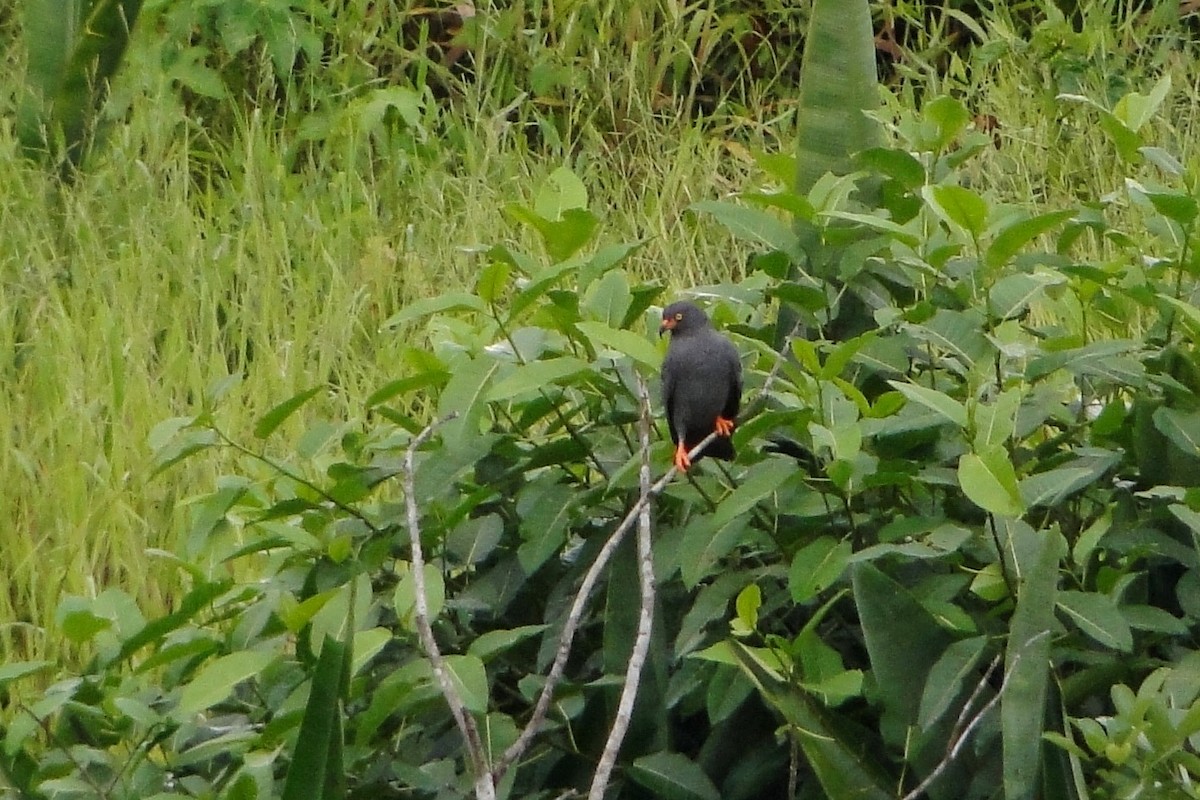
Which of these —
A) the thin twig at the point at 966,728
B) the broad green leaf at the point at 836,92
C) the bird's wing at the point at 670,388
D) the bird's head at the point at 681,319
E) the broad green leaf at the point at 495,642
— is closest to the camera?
the thin twig at the point at 966,728

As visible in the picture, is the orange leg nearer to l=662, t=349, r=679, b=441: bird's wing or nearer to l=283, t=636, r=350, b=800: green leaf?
l=662, t=349, r=679, b=441: bird's wing

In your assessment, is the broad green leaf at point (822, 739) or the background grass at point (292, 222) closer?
the broad green leaf at point (822, 739)

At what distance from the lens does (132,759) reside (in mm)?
2068

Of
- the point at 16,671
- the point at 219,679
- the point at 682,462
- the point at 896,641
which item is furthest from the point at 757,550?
the point at 16,671

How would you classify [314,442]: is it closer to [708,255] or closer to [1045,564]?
[1045,564]

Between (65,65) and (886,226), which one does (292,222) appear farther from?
(886,226)

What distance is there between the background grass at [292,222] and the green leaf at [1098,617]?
1.94 meters

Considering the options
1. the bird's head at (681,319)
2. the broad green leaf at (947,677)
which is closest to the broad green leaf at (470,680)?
the broad green leaf at (947,677)

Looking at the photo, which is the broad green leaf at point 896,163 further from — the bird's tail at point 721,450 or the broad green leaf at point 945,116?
the bird's tail at point 721,450

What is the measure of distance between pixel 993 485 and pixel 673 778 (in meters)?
0.56

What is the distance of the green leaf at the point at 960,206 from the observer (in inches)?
78.7

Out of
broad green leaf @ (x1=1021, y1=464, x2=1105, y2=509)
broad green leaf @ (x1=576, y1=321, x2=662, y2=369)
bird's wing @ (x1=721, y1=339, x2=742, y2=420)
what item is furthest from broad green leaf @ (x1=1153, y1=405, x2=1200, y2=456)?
bird's wing @ (x1=721, y1=339, x2=742, y2=420)

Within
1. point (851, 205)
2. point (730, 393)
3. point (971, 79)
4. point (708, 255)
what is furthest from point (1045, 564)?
point (971, 79)

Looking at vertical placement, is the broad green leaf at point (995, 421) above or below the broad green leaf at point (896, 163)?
below
